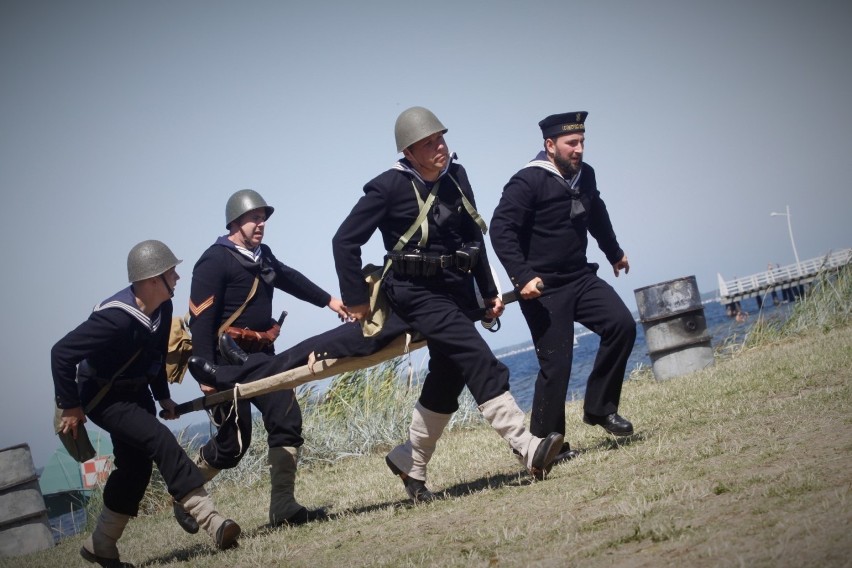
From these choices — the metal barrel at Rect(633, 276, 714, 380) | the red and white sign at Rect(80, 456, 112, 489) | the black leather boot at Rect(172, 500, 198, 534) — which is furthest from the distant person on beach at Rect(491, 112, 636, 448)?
the red and white sign at Rect(80, 456, 112, 489)

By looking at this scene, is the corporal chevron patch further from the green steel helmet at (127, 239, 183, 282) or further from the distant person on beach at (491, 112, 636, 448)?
the distant person on beach at (491, 112, 636, 448)

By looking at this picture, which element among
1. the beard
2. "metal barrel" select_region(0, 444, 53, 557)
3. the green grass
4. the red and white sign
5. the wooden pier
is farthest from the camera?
the wooden pier

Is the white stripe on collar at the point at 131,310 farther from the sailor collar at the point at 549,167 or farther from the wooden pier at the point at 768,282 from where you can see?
the wooden pier at the point at 768,282

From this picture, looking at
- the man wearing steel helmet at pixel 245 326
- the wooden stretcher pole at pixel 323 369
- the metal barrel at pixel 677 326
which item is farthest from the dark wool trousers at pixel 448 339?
the metal barrel at pixel 677 326

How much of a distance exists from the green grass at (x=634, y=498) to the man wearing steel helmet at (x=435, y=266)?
603 mm

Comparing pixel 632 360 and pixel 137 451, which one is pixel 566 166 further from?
pixel 632 360

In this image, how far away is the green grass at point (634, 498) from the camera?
3.83 m

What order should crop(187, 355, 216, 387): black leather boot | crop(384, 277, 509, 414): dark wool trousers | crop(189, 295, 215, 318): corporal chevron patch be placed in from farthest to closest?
crop(189, 295, 215, 318): corporal chevron patch, crop(187, 355, 216, 387): black leather boot, crop(384, 277, 509, 414): dark wool trousers

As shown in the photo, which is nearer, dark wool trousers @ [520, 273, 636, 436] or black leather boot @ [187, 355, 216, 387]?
dark wool trousers @ [520, 273, 636, 436]

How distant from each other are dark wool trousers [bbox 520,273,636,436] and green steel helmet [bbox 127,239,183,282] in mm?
2667

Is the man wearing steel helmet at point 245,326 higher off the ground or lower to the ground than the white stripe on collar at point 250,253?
lower

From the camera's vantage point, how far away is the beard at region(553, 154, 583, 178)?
6652 mm

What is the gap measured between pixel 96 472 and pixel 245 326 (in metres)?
6.05

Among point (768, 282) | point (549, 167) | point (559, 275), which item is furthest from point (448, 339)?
point (768, 282)
